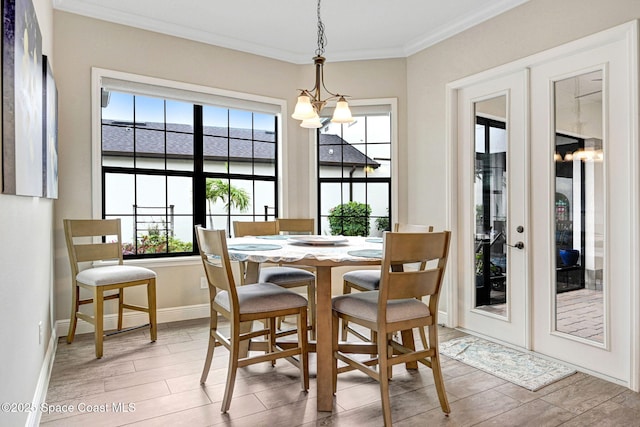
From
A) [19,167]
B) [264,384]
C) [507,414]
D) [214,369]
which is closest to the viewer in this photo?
[19,167]

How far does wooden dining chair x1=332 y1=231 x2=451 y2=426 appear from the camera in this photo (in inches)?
76.8

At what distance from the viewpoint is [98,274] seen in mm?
2975

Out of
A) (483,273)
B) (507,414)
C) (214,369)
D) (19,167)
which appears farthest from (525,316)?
(19,167)

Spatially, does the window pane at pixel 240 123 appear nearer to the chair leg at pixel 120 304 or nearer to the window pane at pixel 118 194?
the window pane at pixel 118 194

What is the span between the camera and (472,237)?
3545 mm

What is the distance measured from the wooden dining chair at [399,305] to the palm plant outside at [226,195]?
2.25 m

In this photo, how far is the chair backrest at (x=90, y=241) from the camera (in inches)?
122

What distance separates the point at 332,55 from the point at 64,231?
300 cm

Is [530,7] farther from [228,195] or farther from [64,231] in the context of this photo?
[64,231]

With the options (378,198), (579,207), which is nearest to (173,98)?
(378,198)

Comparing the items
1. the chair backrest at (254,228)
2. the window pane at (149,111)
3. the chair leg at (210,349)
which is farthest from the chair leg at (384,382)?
the window pane at (149,111)

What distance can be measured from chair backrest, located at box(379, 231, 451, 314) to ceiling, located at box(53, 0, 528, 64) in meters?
2.23

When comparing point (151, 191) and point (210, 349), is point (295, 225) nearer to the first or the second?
point (151, 191)

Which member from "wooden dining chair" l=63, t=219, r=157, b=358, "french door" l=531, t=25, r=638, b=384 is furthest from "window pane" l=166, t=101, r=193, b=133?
"french door" l=531, t=25, r=638, b=384
